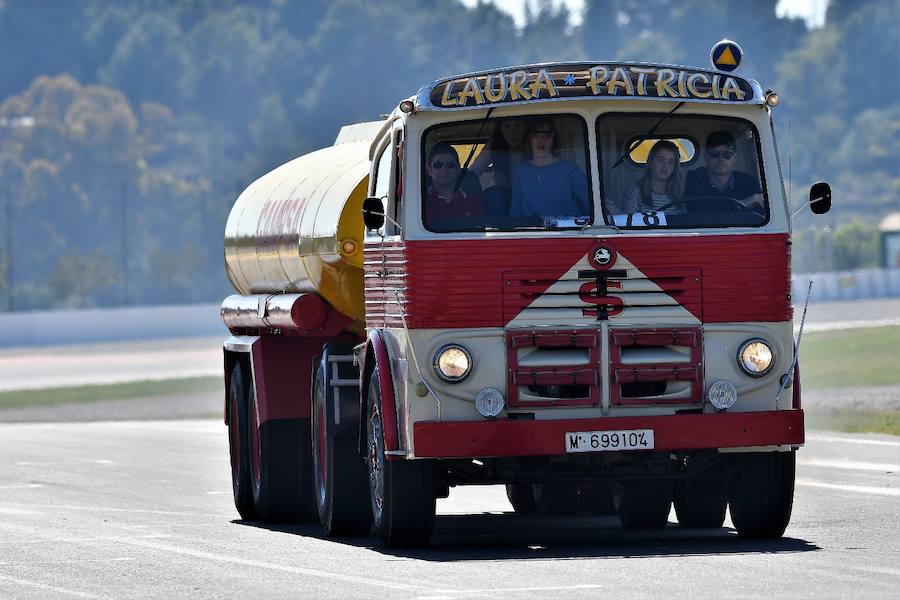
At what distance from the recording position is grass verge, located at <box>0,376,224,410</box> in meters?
42.8

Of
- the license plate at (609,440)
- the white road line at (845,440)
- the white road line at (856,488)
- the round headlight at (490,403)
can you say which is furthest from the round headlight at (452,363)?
the white road line at (845,440)

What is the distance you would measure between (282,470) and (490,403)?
420 centimetres

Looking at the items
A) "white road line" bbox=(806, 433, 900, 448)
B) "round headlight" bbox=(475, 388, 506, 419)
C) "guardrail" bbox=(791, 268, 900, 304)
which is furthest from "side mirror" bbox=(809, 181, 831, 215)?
"guardrail" bbox=(791, 268, 900, 304)

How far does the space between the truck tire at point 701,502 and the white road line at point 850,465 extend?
228 inches

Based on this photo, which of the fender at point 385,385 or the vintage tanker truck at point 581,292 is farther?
the fender at point 385,385

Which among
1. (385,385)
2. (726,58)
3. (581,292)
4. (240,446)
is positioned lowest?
(240,446)

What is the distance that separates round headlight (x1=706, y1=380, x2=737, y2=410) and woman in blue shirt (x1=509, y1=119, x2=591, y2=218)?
122 centimetres

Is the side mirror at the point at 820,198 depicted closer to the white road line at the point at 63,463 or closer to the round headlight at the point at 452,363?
the round headlight at the point at 452,363

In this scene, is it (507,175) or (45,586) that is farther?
(507,175)

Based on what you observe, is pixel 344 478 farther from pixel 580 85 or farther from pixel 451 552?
pixel 580 85

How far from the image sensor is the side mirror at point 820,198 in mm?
13078

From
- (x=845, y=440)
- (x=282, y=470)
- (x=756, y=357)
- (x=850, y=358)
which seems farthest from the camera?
(x=850, y=358)

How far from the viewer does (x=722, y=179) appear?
13.5m

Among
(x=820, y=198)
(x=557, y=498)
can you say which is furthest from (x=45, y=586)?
(x=557, y=498)
